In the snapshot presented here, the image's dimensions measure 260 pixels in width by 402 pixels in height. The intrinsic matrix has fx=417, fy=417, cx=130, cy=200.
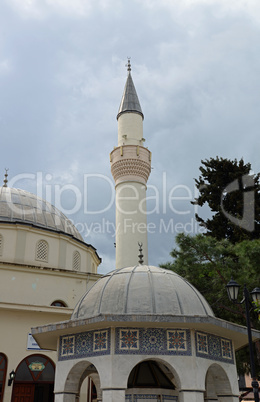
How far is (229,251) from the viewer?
1555cm

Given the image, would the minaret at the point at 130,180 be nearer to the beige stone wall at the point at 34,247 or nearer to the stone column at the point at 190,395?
the beige stone wall at the point at 34,247

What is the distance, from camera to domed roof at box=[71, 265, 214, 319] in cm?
771

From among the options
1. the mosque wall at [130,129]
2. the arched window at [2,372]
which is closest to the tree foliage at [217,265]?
the arched window at [2,372]

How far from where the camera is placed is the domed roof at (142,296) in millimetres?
7715

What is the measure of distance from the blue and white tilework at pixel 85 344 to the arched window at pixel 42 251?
1039 centimetres

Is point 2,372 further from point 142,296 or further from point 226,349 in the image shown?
point 226,349

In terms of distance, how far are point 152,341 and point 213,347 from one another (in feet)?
4.41

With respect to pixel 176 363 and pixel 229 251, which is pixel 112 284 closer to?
pixel 176 363

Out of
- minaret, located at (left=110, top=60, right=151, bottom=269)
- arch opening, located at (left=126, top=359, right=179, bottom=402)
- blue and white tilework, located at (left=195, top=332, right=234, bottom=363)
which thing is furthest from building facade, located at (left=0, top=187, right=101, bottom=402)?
blue and white tilework, located at (left=195, top=332, right=234, bottom=363)

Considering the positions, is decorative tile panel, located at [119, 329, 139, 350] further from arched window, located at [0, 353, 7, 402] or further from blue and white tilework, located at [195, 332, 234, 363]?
arched window, located at [0, 353, 7, 402]

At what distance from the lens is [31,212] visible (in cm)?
2006

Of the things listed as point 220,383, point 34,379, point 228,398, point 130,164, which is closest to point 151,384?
point 220,383

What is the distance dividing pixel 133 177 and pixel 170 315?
570 inches

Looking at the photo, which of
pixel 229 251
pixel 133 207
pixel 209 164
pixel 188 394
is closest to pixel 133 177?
pixel 133 207
